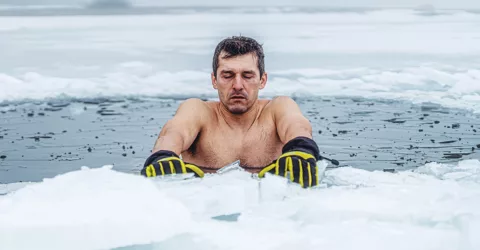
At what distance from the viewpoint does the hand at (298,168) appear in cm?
321

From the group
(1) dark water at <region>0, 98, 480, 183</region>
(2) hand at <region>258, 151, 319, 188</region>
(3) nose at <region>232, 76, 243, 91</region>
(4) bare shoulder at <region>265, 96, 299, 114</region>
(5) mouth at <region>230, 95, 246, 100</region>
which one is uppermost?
(3) nose at <region>232, 76, 243, 91</region>

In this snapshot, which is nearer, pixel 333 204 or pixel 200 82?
pixel 333 204

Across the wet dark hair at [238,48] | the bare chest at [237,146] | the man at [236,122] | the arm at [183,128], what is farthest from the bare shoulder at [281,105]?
the arm at [183,128]

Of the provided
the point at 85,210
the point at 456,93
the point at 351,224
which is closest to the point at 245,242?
the point at 351,224

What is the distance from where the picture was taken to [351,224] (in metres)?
2.49

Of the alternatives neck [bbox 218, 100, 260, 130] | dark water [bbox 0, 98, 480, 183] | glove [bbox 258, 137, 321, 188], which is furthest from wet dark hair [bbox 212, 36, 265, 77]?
dark water [bbox 0, 98, 480, 183]

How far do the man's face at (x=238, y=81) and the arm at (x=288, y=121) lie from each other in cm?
18

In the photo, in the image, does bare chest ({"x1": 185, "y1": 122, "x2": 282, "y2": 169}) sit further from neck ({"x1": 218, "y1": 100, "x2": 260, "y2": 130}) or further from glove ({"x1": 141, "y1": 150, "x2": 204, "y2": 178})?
glove ({"x1": 141, "y1": 150, "x2": 204, "y2": 178})

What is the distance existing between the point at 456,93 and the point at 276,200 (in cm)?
784

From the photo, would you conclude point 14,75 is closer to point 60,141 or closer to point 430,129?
point 60,141

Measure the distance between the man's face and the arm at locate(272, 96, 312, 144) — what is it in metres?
0.18

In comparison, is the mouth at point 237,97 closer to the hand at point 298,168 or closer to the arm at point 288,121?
the arm at point 288,121

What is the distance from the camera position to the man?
3.96 metres

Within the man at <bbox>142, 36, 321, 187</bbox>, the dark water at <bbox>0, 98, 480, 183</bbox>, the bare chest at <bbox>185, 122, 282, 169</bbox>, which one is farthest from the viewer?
the dark water at <bbox>0, 98, 480, 183</bbox>
